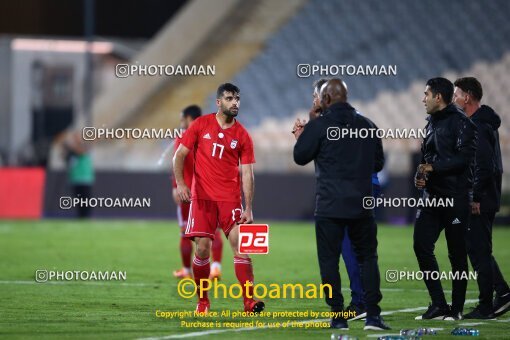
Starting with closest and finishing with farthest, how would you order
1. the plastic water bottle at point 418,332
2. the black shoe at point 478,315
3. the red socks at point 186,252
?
1. the plastic water bottle at point 418,332
2. the black shoe at point 478,315
3. the red socks at point 186,252

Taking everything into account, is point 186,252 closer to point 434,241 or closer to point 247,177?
point 247,177

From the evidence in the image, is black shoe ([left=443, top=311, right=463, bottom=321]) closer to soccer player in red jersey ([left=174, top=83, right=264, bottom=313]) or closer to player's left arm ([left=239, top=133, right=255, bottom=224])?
soccer player in red jersey ([left=174, top=83, right=264, bottom=313])

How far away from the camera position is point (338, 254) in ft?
33.3

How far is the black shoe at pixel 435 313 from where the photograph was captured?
11086 mm

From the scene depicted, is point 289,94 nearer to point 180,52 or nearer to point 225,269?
point 180,52

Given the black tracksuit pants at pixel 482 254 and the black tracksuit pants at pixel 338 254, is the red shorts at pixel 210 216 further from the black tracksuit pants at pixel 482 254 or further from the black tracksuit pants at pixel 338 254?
the black tracksuit pants at pixel 482 254

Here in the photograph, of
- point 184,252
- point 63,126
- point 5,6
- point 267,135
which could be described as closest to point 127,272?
point 184,252

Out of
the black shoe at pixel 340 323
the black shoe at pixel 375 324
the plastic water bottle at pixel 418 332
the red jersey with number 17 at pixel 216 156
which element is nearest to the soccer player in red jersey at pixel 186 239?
the red jersey with number 17 at pixel 216 156

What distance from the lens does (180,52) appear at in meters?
37.4

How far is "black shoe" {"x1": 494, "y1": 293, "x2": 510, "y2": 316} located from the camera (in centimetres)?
1167

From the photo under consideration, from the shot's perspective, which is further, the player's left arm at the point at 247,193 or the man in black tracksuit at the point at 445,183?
the player's left arm at the point at 247,193

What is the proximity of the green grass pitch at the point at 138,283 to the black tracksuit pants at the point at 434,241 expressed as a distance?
0.39m

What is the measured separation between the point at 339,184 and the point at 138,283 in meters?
5.35

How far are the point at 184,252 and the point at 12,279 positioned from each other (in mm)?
2319
